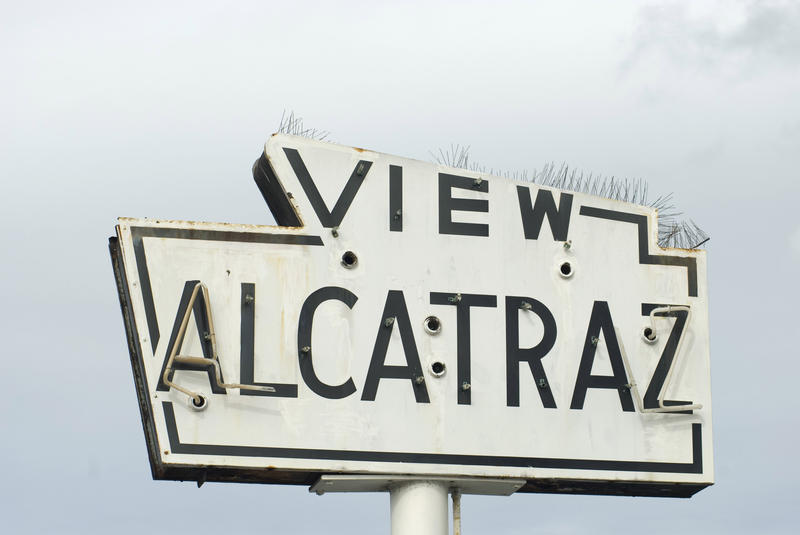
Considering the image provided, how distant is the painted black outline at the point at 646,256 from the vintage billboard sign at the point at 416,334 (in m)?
0.02

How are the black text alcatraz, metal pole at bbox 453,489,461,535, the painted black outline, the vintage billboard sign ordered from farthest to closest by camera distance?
the painted black outline
metal pole at bbox 453,489,461,535
the black text alcatraz
the vintage billboard sign

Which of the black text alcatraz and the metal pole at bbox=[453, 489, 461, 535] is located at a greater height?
the black text alcatraz

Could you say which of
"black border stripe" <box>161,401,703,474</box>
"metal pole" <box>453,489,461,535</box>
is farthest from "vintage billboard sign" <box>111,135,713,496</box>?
"metal pole" <box>453,489,461,535</box>

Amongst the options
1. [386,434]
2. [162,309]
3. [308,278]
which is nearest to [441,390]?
[386,434]

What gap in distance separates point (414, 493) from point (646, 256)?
3.37m

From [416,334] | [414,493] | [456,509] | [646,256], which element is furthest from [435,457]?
[646,256]

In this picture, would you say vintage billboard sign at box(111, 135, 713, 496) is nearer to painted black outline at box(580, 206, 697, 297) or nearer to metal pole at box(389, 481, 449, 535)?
painted black outline at box(580, 206, 697, 297)

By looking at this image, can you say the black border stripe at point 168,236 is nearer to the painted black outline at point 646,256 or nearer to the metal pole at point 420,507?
the metal pole at point 420,507

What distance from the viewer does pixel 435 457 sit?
14844 mm

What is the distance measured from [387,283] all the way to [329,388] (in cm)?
119

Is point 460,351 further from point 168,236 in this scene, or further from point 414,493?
point 168,236

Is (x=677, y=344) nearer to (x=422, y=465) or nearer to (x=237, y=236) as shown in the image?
(x=422, y=465)

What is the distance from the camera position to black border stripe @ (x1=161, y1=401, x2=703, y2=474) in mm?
14352

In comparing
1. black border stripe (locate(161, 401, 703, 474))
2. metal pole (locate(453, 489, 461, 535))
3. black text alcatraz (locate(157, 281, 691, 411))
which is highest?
black text alcatraz (locate(157, 281, 691, 411))
